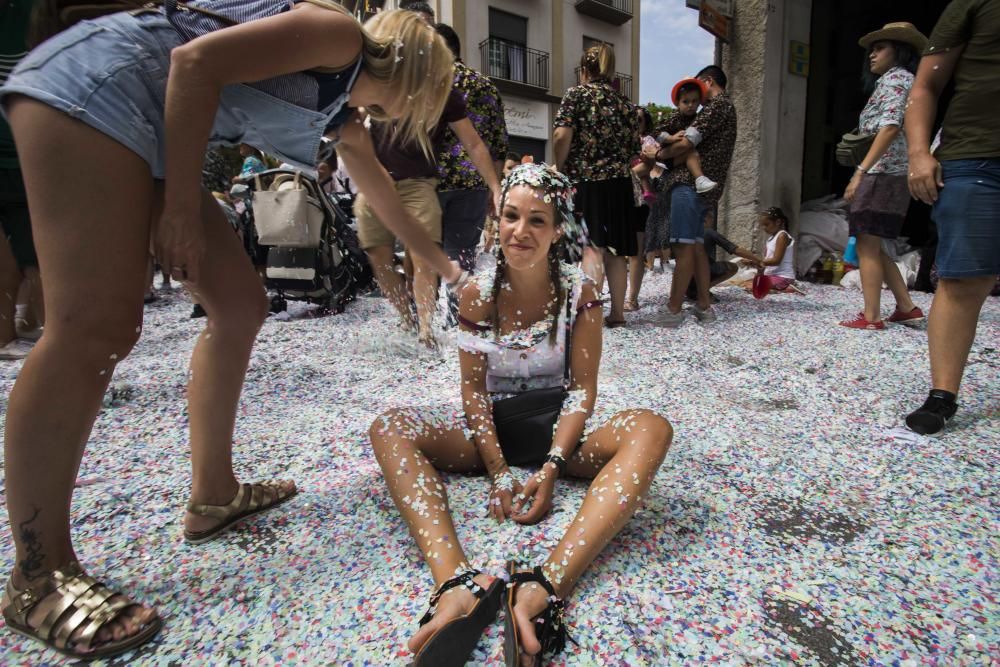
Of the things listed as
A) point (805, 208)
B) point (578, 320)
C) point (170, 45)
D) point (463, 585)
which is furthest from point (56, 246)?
point (805, 208)

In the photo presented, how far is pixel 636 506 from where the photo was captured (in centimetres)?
139

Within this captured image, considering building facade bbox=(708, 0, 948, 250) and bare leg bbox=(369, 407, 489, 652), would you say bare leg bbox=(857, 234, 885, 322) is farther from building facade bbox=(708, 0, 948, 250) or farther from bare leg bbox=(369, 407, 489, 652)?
bare leg bbox=(369, 407, 489, 652)

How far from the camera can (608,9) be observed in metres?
16.5

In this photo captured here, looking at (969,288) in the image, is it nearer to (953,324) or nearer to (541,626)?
(953,324)

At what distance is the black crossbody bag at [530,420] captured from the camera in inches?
69.6

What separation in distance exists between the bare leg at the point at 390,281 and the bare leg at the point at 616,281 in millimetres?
1574

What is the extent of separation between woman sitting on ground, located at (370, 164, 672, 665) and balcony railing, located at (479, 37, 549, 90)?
14.3 metres

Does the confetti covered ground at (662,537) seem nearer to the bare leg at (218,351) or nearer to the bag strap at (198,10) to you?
the bare leg at (218,351)

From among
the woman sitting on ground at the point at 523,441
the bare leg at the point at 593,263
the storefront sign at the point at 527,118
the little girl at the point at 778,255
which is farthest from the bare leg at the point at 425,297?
the storefront sign at the point at 527,118

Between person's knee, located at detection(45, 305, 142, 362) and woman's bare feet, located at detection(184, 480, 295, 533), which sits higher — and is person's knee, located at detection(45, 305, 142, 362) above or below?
above

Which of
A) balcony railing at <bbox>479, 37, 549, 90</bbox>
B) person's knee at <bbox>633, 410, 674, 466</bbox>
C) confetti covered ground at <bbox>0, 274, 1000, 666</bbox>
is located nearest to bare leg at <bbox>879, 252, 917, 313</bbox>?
confetti covered ground at <bbox>0, 274, 1000, 666</bbox>

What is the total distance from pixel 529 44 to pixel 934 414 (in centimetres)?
1591

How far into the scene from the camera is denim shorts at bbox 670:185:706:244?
425 cm

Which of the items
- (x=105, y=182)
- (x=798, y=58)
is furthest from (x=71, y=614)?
(x=798, y=58)
